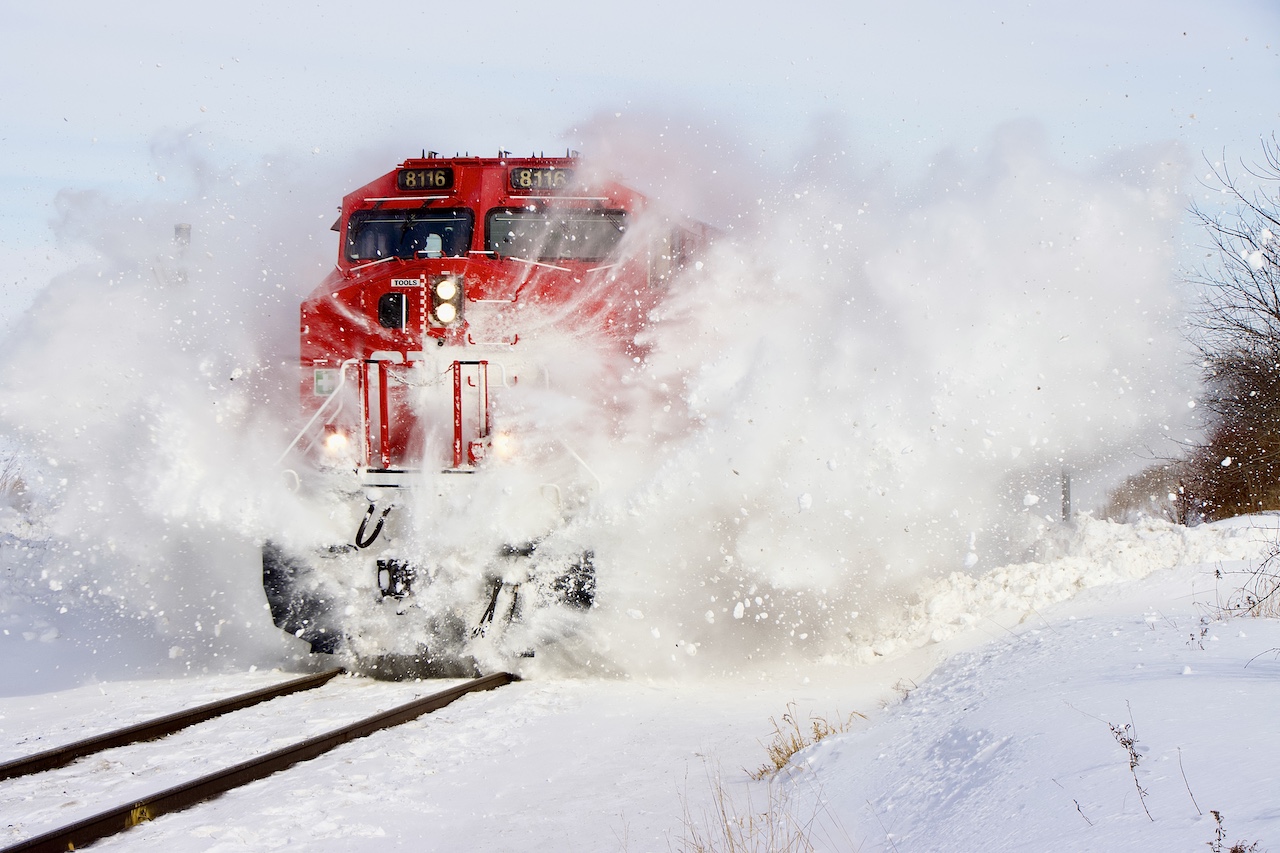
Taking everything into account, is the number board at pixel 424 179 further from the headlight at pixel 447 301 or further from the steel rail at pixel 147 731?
the steel rail at pixel 147 731

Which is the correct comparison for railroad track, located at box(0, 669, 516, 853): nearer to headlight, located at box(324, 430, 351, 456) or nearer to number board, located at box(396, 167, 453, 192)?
headlight, located at box(324, 430, 351, 456)

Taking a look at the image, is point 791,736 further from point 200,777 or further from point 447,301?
point 447,301

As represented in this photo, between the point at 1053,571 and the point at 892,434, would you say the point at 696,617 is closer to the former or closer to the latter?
the point at 892,434

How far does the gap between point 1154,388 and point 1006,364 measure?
1.95 m

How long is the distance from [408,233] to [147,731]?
4396 mm

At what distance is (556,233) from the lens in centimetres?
809

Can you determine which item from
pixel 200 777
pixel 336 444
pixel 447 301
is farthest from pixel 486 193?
pixel 200 777

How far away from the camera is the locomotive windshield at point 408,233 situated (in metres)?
8.27

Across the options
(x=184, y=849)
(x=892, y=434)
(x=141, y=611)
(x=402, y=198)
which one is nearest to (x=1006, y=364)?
(x=892, y=434)

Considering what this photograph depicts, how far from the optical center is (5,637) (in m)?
9.66

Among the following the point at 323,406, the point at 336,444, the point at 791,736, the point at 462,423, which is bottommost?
the point at 791,736

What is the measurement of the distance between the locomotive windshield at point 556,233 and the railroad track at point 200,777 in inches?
131

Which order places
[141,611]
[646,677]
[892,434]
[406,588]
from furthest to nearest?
[141,611] < [892,434] < [646,677] < [406,588]

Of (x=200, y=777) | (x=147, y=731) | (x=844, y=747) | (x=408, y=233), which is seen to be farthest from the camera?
(x=408, y=233)
